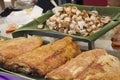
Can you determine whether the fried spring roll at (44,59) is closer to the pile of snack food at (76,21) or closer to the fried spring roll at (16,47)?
the fried spring roll at (16,47)

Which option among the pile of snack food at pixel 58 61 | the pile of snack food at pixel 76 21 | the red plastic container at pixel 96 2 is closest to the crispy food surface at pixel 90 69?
the pile of snack food at pixel 58 61

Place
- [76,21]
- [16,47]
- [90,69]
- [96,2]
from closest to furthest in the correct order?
[90,69] → [16,47] → [76,21] → [96,2]

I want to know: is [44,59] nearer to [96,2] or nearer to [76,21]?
[76,21]

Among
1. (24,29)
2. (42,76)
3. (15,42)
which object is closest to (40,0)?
(24,29)

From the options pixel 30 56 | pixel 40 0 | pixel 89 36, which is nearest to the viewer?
pixel 30 56

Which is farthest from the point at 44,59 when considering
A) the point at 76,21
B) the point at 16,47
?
the point at 76,21

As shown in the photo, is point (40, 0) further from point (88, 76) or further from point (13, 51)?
point (88, 76)
